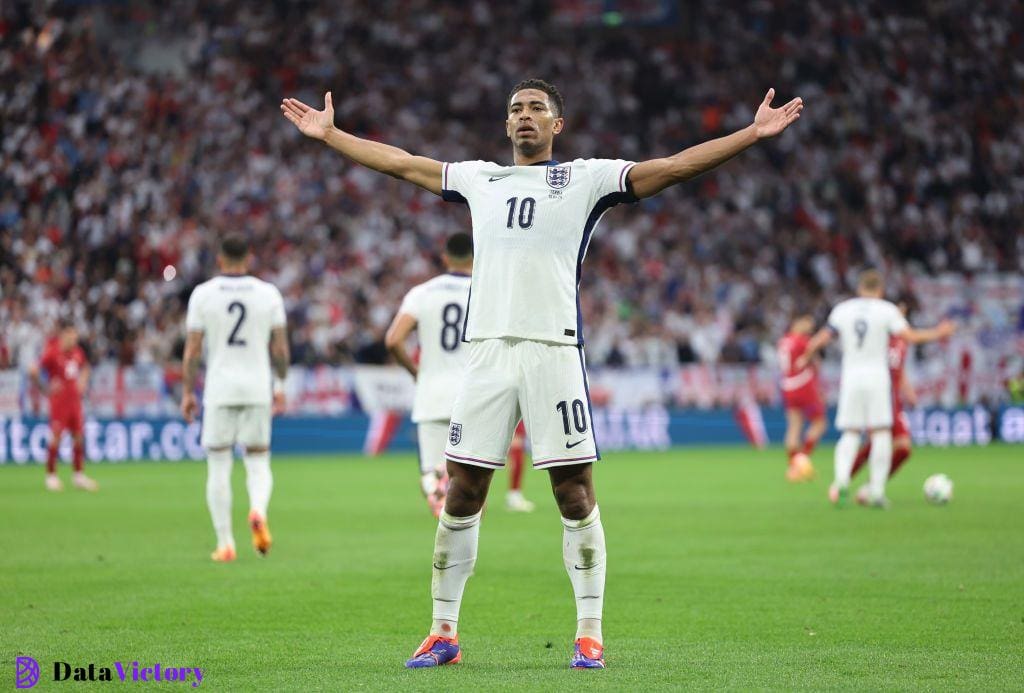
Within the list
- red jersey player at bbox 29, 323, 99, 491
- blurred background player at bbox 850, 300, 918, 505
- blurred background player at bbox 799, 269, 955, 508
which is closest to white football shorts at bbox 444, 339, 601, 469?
blurred background player at bbox 799, 269, 955, 508

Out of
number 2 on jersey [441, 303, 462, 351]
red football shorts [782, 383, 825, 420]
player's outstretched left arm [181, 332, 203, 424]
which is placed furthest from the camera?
red football shorts [782, 383, 825, 420]

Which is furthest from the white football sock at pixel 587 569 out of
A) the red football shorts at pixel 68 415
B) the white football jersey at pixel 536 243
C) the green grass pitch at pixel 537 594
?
the red football shorts at pixel 68 415

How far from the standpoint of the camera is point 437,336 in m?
12.1

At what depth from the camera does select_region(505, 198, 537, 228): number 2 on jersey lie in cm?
656

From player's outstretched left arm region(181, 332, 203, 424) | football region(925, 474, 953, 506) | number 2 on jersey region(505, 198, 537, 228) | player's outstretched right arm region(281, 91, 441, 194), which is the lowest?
football region(925, 474, 953, 506)

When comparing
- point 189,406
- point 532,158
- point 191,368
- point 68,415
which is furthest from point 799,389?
point 532,158

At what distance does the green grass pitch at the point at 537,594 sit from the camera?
21.5 feet

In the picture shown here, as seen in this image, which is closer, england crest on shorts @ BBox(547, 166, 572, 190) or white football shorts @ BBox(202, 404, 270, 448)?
A: england crest on shorts @ BBox(547, 166, 572, 190)

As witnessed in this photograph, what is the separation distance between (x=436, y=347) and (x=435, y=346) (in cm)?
1

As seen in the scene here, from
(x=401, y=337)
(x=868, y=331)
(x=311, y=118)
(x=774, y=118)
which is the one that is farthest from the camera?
(x=868, y=331)

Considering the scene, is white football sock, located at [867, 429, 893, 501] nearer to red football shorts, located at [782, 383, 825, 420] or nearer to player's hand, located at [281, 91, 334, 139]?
red football shorts, located at [782, 383, 825, 420]

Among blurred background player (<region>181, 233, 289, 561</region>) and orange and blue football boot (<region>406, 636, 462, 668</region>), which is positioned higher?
blurred background player (<region>181, 233, 289, 561</region>)

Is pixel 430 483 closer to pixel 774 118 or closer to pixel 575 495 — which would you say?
pixel 575 495

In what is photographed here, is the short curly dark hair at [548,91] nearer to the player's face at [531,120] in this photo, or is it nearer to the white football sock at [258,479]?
the player's face at [531,120]
